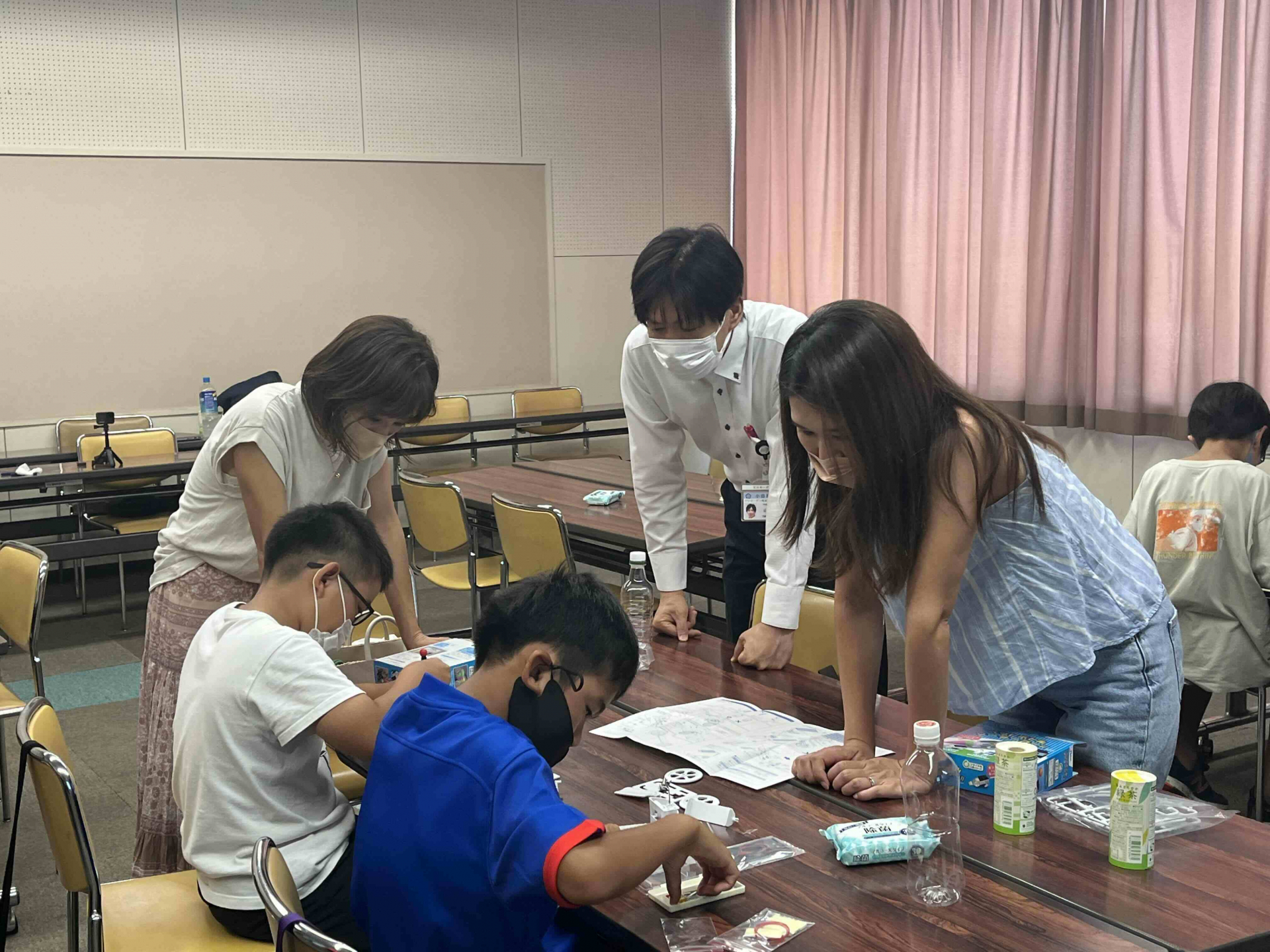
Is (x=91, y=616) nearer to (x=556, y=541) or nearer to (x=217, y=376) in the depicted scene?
(x=217, y=376)

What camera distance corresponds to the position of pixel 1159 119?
5.50 metres

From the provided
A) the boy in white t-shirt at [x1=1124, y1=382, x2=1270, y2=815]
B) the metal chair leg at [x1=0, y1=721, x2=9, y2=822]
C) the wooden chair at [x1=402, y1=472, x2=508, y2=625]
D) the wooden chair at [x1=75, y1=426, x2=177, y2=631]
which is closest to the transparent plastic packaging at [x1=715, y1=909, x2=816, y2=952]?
the boy in white t-shirt at [x1=1124, y1=382, x2=1270, y2=815]

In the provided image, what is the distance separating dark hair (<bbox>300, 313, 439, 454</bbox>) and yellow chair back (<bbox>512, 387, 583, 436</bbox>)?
16.9 feet

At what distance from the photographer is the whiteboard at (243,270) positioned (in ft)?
21.8

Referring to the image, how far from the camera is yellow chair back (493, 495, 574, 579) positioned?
13.3ft

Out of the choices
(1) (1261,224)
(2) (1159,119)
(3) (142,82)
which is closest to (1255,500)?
(1) (1261,224)

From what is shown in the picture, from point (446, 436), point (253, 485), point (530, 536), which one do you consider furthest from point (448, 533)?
point (446, 436)

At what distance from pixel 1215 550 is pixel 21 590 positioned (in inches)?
130

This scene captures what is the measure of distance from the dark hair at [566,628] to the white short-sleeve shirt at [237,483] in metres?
1.02

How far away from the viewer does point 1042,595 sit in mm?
1733

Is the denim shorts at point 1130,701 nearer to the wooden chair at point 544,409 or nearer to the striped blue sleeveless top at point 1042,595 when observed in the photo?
the striped blue sleeveless top at point 1042,595

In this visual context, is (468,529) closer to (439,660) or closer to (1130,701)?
(439,660)

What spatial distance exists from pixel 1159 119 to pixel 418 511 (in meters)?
3.83

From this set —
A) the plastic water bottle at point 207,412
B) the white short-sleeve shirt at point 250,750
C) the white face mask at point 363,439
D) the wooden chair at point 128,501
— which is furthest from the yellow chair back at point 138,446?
the white short-sleeve shirt at point 250,750
